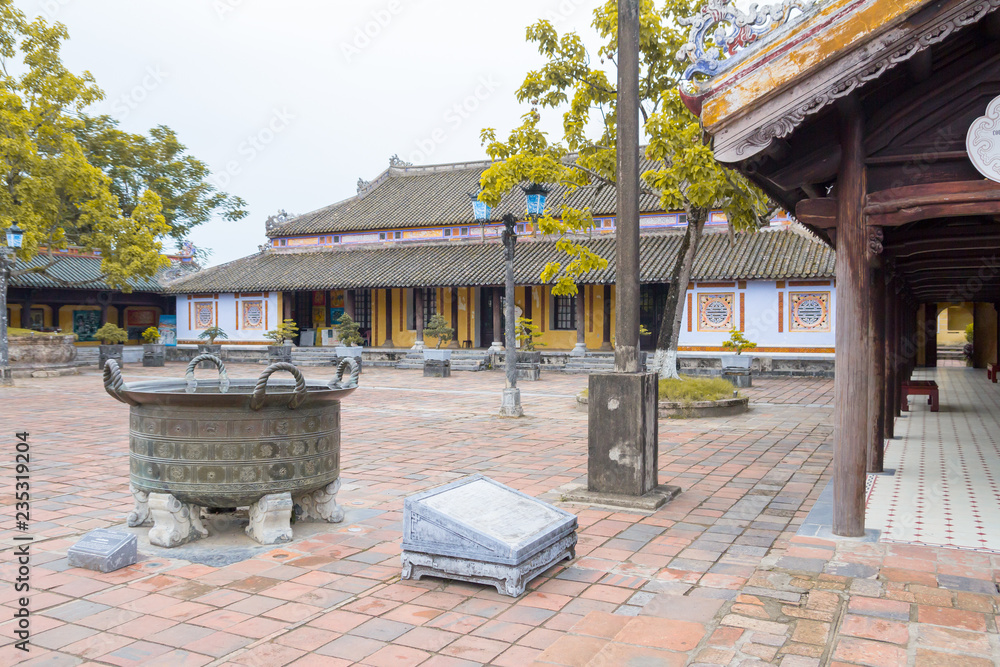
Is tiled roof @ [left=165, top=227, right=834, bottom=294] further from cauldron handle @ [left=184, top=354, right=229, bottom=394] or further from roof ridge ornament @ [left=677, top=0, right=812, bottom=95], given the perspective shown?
cauldron handle @ [left=184, top=354, right=229, bottom=394]

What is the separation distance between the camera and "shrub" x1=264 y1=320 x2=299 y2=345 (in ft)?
90.9

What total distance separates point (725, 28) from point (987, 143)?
1.72 meters

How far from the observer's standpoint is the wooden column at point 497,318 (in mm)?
26844

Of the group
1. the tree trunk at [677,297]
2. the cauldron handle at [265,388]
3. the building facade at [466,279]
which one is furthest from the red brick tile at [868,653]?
the building facade at [466,279]

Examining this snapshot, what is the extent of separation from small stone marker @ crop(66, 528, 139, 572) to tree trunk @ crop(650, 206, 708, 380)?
31.8 feet

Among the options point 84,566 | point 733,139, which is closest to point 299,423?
point 84,566

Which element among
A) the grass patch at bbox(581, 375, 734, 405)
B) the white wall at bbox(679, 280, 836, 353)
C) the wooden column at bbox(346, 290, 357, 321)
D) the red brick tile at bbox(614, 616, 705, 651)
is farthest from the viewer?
the wooden column at bbox(346, 290, 357, 321)

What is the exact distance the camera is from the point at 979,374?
22.4 metres

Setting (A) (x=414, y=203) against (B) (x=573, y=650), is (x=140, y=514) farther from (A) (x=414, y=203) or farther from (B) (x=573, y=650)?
(A) (x=414, y=203)

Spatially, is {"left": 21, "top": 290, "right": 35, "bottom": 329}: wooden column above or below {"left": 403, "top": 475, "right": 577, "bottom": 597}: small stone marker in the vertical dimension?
above

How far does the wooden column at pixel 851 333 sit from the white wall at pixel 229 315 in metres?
26.6

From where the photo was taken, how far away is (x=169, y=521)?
4801 millimetres

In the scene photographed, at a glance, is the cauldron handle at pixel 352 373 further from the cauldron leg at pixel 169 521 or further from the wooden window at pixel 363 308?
the wooden window at pixel 363 308

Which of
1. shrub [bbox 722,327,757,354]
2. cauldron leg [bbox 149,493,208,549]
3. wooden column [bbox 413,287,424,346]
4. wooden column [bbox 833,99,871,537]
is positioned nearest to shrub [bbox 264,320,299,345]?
wooden column [bbox 413,287,424,346]
